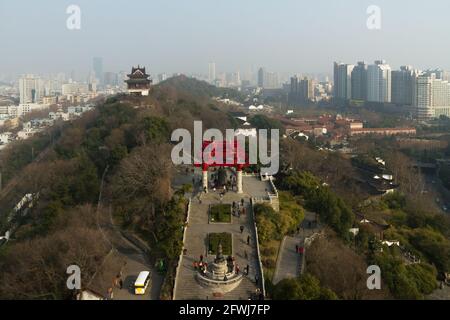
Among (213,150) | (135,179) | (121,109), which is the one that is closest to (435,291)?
(213,150)

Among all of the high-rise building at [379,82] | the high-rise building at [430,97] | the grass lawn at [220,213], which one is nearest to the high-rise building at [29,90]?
the high-rise building at [379,82]

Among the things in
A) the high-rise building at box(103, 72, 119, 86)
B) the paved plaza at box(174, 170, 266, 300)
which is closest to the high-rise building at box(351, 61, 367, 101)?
the paved plaza at box(174, 170, 266, 300)

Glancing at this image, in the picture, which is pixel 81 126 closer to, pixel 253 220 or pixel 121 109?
pixel 121 109

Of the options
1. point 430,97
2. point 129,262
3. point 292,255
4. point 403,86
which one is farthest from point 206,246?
point 403,86

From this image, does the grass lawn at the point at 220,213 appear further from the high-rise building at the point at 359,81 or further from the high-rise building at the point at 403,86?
the high-rise building at the point at 359,81

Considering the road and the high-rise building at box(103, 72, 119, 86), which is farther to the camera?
the high-rise building at box(103, 72, 119, 86)

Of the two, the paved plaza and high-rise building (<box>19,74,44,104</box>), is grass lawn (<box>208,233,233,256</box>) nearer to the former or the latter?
the paved plaza
